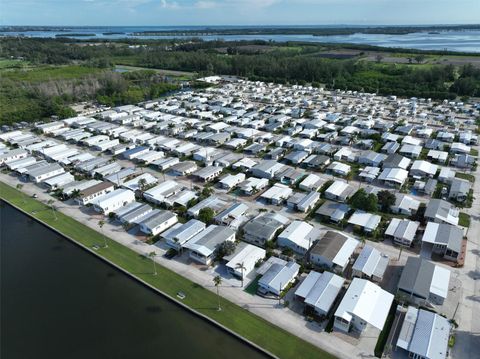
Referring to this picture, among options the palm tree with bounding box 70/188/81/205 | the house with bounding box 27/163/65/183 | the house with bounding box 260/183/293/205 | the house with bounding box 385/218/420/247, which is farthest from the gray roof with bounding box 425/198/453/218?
the house with bounding box 27/163/65/183

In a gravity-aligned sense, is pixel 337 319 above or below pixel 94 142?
below

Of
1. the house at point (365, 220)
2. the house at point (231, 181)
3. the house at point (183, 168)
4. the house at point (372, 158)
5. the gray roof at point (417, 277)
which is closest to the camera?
the gray roof at point (417, 277)

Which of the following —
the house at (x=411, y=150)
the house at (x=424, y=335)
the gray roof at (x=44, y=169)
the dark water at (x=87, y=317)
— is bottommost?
the dark water at (x=87, y=317)

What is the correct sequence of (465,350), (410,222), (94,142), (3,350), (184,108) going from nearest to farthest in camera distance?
(465,350)
(3,350)
(410,222)
(94,142)
(184,108)

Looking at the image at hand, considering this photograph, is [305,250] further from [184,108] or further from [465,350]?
[184,108]

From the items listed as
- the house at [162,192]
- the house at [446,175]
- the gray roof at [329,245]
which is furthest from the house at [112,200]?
the house at [446,175]

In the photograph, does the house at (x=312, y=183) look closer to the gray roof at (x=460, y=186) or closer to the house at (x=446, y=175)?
the gray roof at (x=460, y=186)

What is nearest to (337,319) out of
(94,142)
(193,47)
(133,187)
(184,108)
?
A: (133,187)
